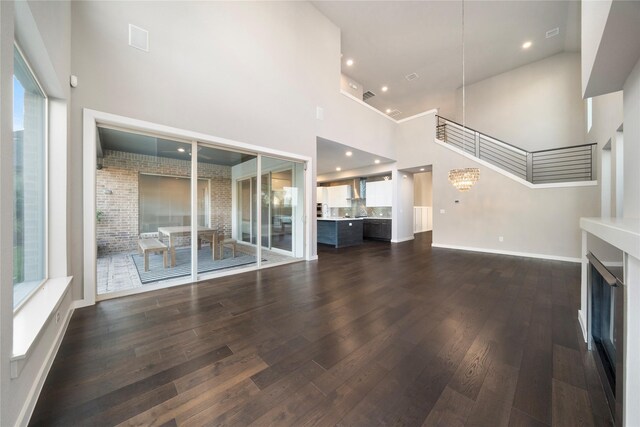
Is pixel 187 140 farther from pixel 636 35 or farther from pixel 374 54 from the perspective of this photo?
pixel 374 54

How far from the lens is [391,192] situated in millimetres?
8039

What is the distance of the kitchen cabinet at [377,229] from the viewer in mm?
8195

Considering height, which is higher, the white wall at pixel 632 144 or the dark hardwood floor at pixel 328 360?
the white wall at pixel 632 144

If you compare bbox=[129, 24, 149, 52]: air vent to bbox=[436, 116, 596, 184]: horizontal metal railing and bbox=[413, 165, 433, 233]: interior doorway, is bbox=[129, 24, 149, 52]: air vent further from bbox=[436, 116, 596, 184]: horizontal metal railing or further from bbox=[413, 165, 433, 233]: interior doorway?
bbox=[413, 165, 433, 233]: interior doorway

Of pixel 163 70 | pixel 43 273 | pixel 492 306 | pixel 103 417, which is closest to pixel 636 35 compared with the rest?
pixel 492 306

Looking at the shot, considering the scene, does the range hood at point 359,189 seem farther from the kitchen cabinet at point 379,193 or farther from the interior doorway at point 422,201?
the interior doorway at point 422,201

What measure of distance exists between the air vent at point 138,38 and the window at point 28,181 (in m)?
1.34

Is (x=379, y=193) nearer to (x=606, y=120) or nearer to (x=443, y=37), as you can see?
(x=443, y=37)

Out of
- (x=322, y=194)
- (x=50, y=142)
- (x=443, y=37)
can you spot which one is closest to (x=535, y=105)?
(x=443, y=37)

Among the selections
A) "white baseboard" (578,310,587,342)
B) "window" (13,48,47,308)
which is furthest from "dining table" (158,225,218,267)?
"white baseboard" (578,310,587,342)

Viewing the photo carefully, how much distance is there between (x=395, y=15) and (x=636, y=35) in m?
5.28

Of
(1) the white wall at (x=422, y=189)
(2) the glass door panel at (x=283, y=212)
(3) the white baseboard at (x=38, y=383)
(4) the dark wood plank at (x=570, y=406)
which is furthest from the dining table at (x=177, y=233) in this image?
(1) the white wall at (x=422, y=189)

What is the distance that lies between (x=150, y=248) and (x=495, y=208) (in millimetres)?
7787

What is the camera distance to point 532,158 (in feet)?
21.4
